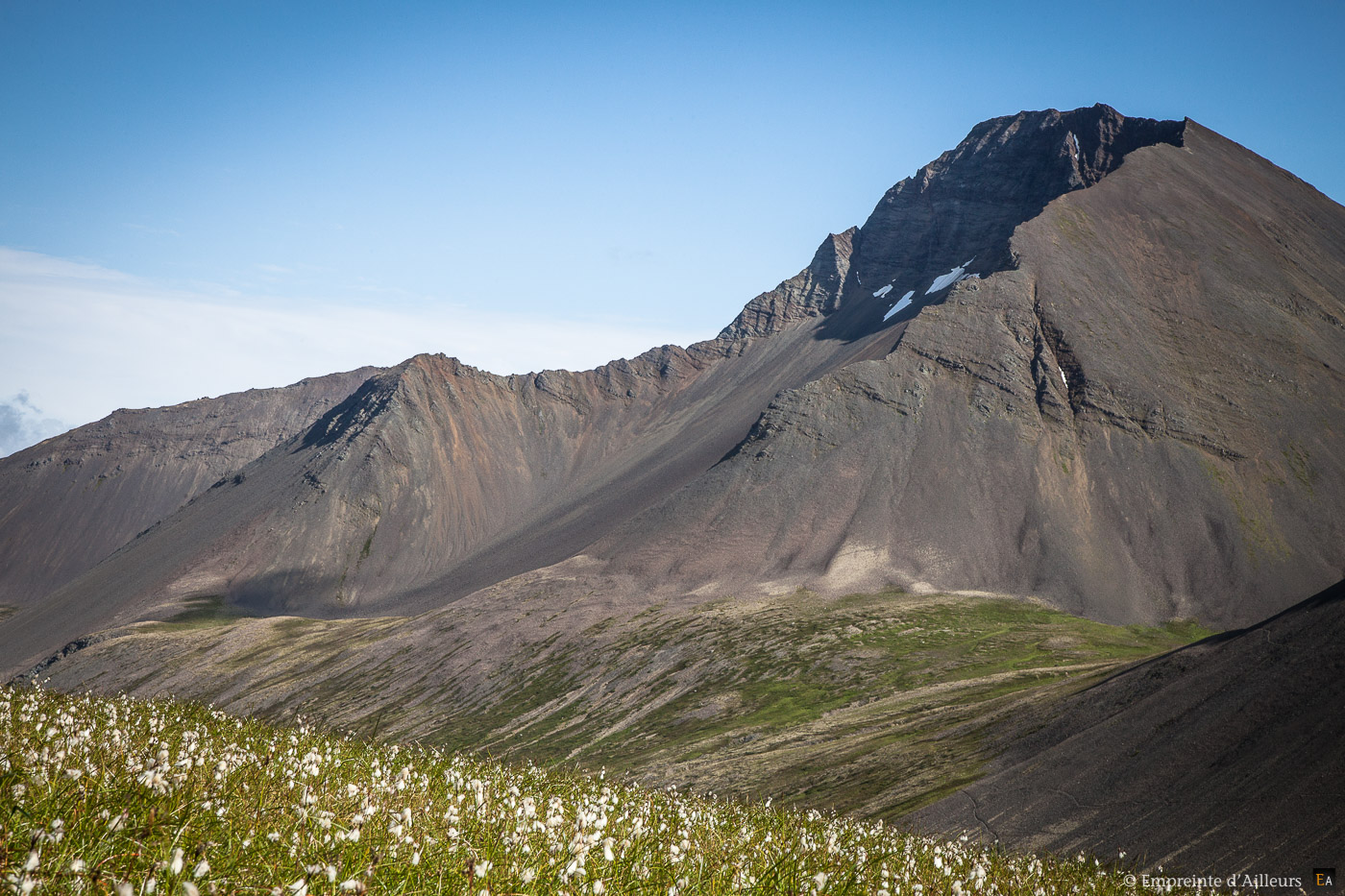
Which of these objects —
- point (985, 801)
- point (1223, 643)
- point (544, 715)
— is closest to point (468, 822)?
point (985, 801)

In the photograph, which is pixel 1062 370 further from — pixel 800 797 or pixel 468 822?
pixel 468 822

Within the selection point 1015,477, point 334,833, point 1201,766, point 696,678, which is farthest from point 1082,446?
point 334,833

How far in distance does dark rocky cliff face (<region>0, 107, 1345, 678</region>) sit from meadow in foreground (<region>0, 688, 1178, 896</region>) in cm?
11259

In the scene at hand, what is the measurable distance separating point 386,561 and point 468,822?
188 m

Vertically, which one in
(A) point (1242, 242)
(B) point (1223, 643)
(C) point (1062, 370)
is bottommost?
(B) point (1223, 643)

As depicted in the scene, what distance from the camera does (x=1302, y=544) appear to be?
395 ft

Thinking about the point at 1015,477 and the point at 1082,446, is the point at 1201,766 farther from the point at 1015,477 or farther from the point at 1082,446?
the point at 1082,446

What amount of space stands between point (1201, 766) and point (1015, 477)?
10609 centimetres

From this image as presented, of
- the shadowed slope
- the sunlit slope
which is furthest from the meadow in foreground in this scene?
the shadowed slope

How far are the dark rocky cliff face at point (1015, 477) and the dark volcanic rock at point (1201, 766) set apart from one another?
74.4 metres

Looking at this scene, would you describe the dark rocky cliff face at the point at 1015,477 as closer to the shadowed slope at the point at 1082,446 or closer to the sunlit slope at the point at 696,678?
the shadowed slope at the point at 1082,446

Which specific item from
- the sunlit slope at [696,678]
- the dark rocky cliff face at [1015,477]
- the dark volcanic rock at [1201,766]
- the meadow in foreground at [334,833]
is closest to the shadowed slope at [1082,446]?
the dark rocky cliff face at [1015,477]

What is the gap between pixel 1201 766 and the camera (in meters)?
36.8

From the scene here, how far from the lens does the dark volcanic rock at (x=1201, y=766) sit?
3019 centimetres
